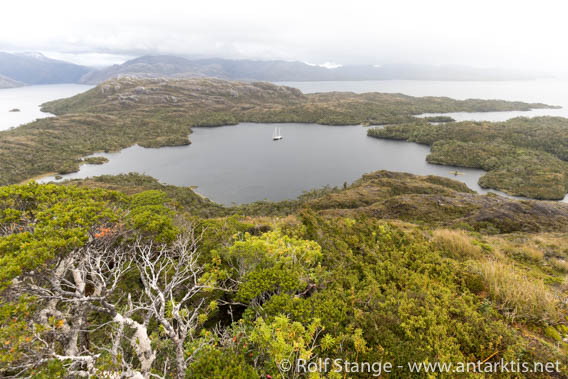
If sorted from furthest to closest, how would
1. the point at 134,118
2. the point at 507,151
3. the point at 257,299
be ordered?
the point at 134,118 → the point at 507,151 → the point at 257,299

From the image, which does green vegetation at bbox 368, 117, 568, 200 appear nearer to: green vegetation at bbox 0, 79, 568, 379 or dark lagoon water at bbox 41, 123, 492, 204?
dark lagoon water at bbox 41, 123, 492, 204

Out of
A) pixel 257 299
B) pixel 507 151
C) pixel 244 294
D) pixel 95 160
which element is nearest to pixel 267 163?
pixel 95 160

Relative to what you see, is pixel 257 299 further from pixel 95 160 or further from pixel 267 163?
pixel 95 160

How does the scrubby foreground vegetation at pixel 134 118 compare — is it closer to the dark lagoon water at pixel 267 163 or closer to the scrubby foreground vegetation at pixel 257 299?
the dark lagoon water at pixel 267 163

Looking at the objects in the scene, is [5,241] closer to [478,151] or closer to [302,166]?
[302,166]

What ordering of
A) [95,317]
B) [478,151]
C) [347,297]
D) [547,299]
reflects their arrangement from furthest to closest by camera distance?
[478,151] → [95,317] → [347,297] → [547,299]

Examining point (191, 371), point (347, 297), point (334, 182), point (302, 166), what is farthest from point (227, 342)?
point (302, 166)

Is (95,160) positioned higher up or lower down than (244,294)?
lower down
